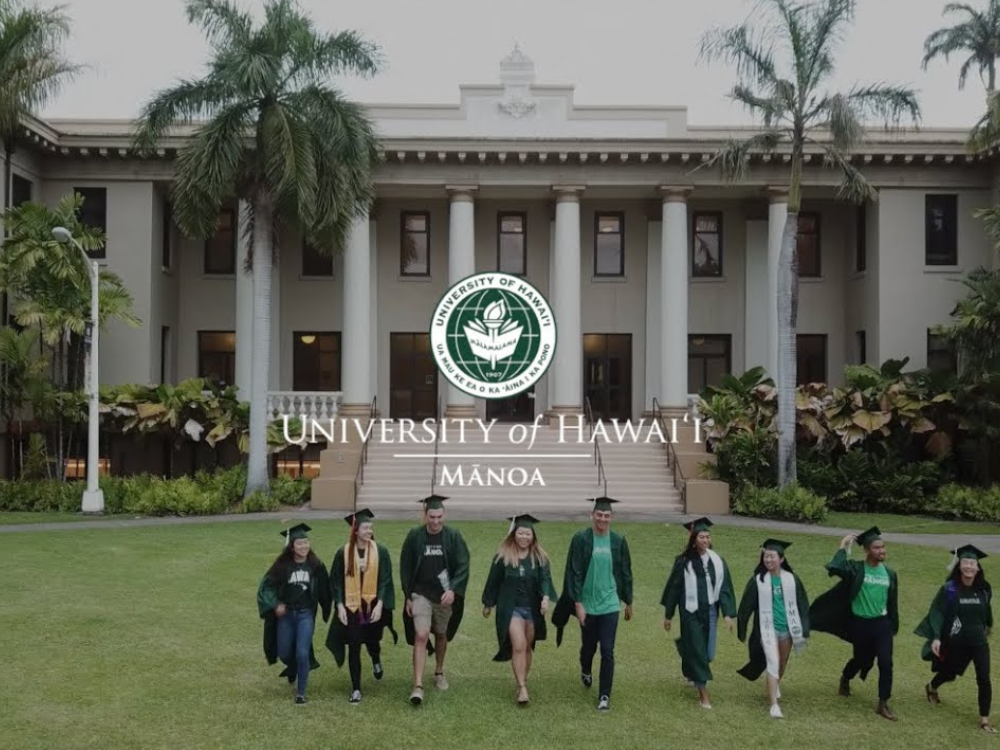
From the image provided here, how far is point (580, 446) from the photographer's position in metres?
26.8

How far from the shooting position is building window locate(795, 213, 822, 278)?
31953mm

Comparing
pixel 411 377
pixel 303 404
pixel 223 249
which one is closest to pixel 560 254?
pixel 411 377

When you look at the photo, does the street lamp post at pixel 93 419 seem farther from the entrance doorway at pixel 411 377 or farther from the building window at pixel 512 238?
the building window at pixel 512 238

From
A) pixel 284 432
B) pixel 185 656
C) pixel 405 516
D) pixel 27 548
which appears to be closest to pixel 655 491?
pixel 405 516

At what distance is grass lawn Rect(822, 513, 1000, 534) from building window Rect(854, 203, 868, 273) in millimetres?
9815

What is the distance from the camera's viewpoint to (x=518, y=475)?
25.4 metres

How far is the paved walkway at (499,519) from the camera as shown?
1970cm

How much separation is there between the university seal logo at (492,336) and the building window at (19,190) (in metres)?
11.7

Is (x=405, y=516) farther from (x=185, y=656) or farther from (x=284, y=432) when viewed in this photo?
(x=185, y=656)

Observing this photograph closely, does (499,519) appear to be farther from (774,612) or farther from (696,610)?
(774,612)

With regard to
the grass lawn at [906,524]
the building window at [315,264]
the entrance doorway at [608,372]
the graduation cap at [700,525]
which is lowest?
the grass lawn at [906,524]

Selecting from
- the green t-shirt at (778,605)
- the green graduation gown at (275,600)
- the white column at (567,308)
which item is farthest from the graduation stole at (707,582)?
the white column at (567,308)

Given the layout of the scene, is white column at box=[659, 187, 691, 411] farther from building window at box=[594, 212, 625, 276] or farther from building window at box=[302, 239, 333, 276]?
building window at box=[302, 239, 333, 276]

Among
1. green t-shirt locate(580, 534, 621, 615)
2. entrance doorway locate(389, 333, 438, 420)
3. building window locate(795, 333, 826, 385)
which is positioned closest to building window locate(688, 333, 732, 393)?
building window locate(795, 333, 826, 385)
